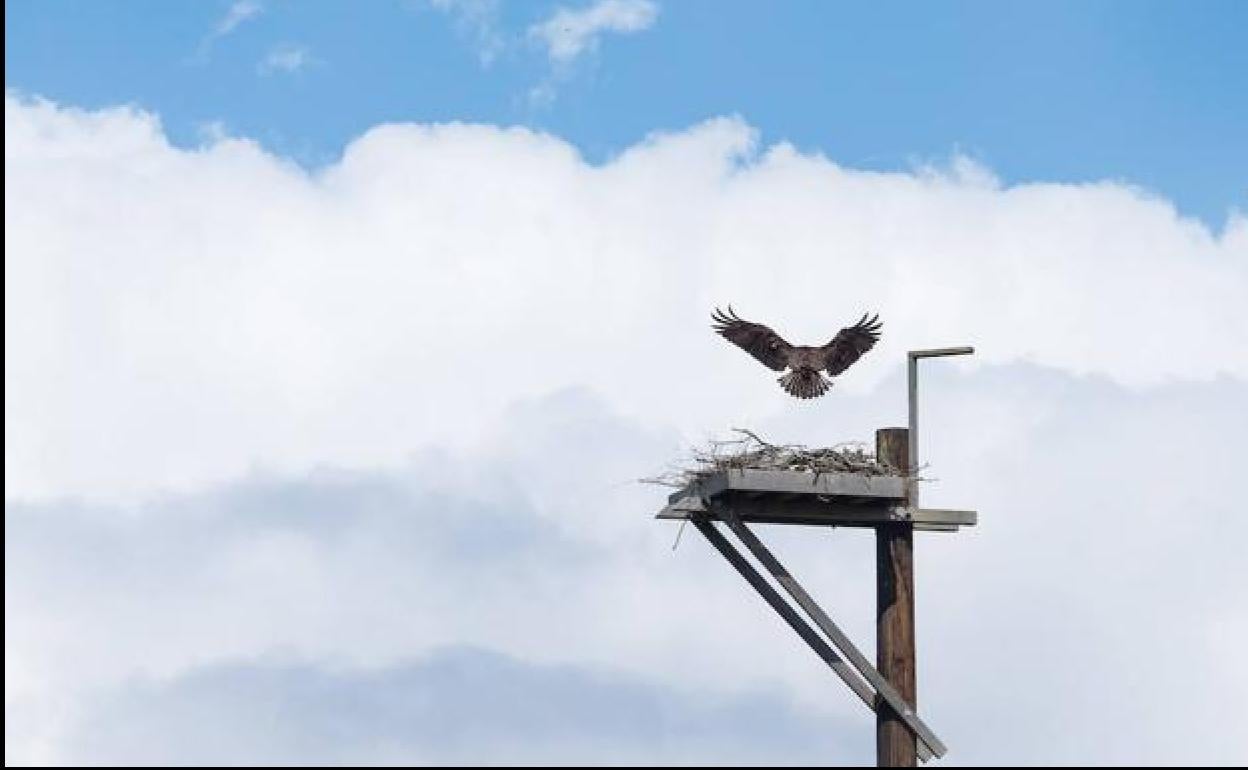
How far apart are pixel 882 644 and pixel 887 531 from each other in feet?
2.32

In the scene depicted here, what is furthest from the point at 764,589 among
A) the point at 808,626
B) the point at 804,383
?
the point at 804,383

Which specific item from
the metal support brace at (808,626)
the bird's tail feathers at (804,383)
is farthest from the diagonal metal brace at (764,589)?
the bird's tail feathers at (804,383)

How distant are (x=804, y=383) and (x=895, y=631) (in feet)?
5.73

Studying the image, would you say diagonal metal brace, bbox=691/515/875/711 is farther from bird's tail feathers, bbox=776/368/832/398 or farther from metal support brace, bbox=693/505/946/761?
bird's tail feathers, bbox=776/368/832/398

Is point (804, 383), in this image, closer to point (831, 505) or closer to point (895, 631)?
point (831, 505)

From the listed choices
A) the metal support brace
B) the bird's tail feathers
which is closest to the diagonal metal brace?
the metal support brace

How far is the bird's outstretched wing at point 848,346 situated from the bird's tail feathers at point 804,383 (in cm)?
9

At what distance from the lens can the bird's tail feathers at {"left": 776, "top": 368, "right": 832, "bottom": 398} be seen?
20406mm

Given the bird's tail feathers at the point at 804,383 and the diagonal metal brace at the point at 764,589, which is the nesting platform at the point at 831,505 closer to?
the diagonal metal brace at the point at 764,589

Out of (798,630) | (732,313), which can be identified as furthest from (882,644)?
(732,313)

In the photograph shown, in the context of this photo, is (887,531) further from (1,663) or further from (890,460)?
(1,663)

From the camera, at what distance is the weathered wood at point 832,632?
1967 centimetres

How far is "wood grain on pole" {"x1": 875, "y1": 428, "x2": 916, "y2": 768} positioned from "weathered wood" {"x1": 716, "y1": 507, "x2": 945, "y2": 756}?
63mm

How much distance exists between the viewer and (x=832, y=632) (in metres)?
A: 19.8
